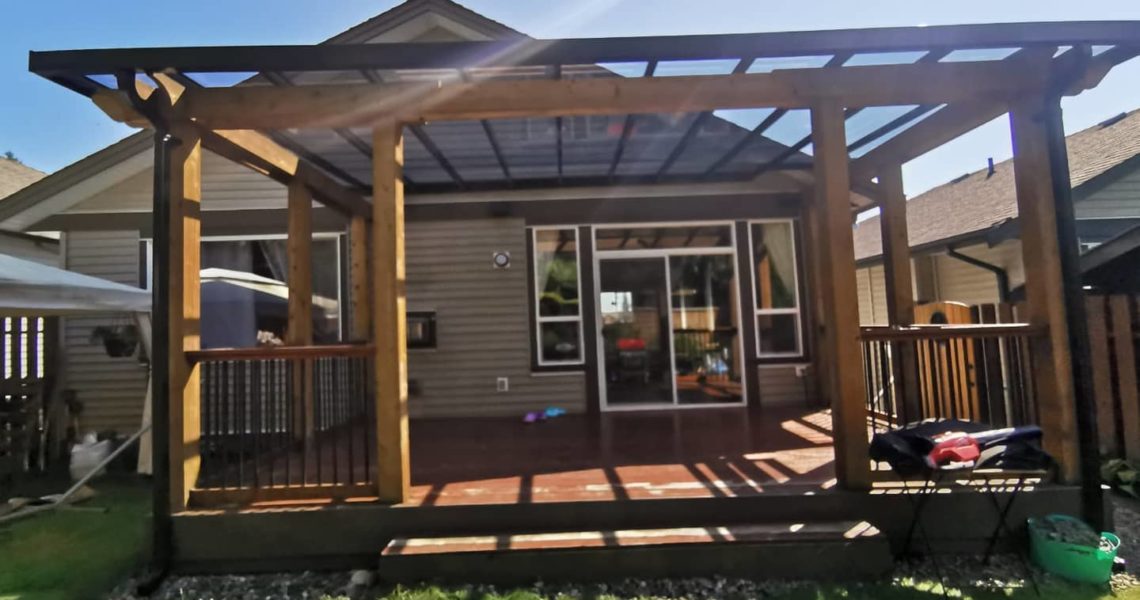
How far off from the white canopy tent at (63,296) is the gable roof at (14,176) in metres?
6.76

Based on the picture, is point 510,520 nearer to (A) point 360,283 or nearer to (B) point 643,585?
(B) point 643,585

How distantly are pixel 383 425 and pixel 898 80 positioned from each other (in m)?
3.51

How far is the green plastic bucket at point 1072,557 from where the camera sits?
2738mm

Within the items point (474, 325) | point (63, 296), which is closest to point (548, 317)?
point (474, 325)

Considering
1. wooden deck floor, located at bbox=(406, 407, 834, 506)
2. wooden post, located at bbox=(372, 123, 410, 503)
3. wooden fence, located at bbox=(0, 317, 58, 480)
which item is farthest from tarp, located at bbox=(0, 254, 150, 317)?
wooden post, located at bbox=(372, 123, 410, 503)

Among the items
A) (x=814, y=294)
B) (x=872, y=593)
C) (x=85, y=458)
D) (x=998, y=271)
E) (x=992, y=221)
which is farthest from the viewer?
(x=998, y=271)

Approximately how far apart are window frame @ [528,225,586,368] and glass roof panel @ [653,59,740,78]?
10.3 feet

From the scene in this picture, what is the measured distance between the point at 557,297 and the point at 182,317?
3.83m

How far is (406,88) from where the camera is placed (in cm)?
320

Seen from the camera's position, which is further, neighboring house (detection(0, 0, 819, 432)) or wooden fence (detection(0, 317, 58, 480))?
neighboring house (detection(0, 0, 819, 432))

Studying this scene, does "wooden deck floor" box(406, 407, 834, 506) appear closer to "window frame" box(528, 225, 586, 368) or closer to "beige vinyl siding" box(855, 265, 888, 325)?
"window frame" box(528, 225, 586, 368)

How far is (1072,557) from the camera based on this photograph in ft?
9.17

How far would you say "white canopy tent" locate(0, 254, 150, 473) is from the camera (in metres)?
3.93

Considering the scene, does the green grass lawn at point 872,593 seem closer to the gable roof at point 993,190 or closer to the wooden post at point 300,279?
the wooden post at point 300,279
